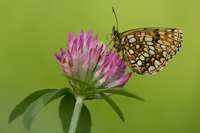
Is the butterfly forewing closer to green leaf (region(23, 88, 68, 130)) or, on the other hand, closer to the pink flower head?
the pink flower head

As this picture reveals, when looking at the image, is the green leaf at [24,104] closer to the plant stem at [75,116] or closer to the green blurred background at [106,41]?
the plant stem at [75,116]

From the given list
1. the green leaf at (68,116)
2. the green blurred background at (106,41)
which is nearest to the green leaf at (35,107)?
the green leaf at (68,116)

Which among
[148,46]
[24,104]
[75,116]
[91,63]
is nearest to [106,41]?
[148,46]

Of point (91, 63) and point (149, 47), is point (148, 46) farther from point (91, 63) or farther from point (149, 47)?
point (91, 63)

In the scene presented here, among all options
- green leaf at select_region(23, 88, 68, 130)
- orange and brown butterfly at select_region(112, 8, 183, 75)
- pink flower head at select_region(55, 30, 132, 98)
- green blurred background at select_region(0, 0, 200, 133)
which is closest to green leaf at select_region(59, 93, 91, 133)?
green leaf at select_region(23, 88, 68, 130)

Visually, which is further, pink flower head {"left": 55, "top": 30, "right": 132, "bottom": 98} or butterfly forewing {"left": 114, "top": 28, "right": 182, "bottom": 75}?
butterfly forewing {"left": 114, "top": 28, "right": 182, "bottom": 75}

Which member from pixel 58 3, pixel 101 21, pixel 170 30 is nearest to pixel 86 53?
pixel 170 30

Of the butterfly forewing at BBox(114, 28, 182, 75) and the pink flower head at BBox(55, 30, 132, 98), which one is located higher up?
the pink flower head at BBox(55, 30, 132, 98)
